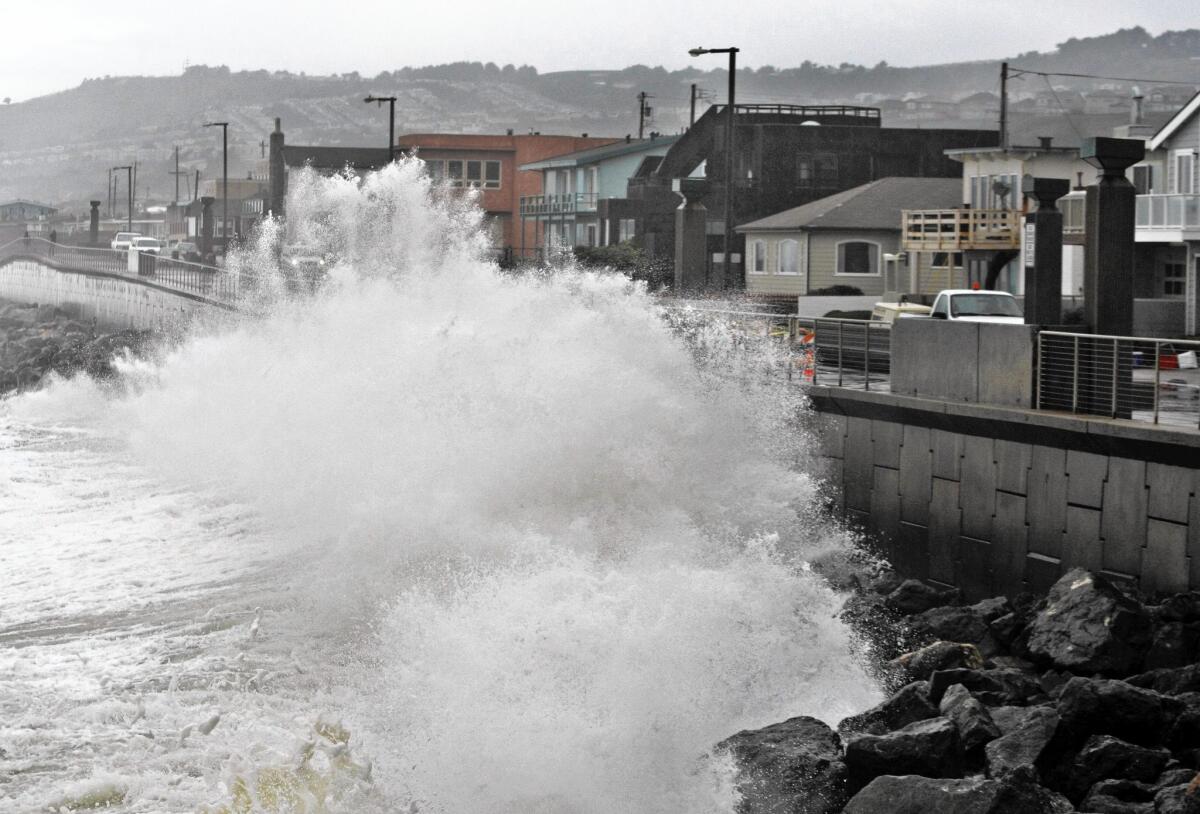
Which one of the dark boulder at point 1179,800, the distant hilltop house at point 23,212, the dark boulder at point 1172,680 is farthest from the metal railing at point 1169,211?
the distant hilltop house at point 23,212

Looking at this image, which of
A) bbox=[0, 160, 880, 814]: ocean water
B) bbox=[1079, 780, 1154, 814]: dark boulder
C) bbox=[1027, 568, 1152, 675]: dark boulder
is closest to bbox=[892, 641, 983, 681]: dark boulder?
bbox=[0, 160, 880, 814]: ocean water

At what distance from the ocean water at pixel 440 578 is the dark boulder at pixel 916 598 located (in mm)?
1005

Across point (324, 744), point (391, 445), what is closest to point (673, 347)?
point (391, 445)

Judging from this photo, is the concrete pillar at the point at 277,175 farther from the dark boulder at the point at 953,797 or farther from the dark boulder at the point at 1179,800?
the dark boulder at the point at 1179,800

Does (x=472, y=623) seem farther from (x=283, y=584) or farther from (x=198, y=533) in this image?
(x=198, y=533)

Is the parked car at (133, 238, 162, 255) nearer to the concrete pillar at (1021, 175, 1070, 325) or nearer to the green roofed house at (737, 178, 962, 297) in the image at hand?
the green roofed house at (737, 178, 962, 297)

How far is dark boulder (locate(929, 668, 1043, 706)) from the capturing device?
12438mm

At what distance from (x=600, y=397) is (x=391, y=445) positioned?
3328 mm

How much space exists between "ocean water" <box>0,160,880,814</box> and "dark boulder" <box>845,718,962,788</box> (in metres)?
0.93

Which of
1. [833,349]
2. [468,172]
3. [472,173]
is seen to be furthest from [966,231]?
[472,173]

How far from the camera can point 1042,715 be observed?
11.3m

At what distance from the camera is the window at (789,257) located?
5038 centimetres

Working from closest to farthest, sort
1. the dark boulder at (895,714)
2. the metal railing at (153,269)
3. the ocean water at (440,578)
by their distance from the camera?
the ocean water at (440,578)
the dark boulder at (895,714)
the metal railing at (153,269)

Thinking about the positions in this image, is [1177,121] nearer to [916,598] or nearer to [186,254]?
[916,598]
